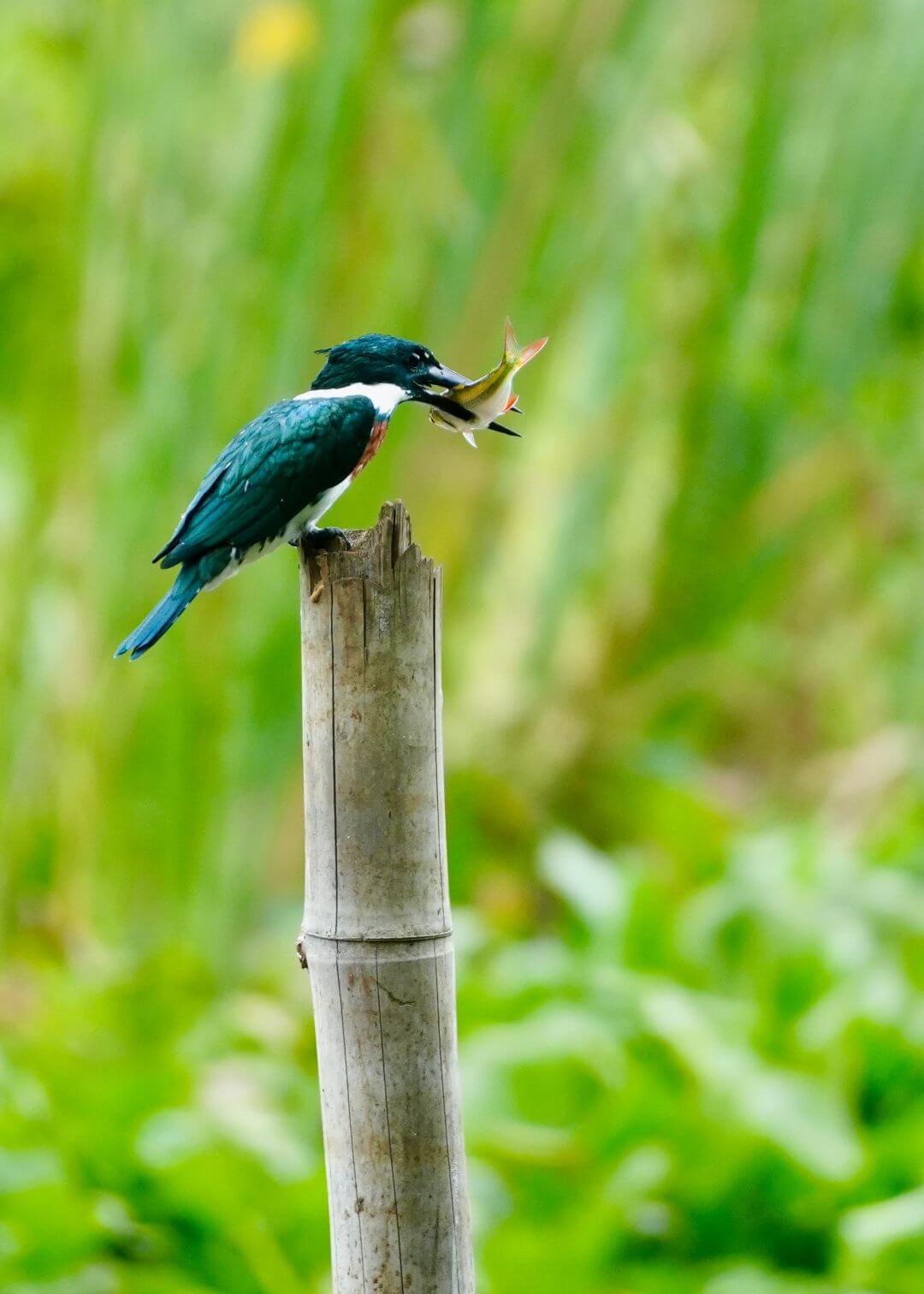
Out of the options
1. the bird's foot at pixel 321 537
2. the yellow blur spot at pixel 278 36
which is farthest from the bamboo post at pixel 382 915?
the yellow blur spot at pixel 278 36

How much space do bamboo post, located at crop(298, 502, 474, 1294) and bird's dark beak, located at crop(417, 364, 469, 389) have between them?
0.19 m

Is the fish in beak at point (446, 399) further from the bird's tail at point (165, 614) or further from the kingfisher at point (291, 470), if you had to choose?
the bird's tail at point (165, 614)

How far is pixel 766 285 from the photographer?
5.80 metres

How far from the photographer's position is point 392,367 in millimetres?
1467

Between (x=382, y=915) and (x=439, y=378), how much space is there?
0.50 m

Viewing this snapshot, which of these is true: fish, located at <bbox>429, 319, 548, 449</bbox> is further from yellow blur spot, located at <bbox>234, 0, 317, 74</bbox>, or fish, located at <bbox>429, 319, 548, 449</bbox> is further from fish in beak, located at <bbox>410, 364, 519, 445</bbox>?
yellow blur spot, located at <bbox>234, 0, 317, 74</bbox>

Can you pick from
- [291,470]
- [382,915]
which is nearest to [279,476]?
[291,470]

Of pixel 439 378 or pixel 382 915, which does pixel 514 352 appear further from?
pixel 382 915

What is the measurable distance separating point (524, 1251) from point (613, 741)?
10.7 ft

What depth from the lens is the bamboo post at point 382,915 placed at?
132 centimetres

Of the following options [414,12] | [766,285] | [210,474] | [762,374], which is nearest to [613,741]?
[762,374]

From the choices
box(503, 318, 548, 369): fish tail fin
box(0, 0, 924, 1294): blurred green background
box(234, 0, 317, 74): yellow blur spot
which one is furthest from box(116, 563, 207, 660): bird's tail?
box(234, 0, 317, 74): yellow blur spot

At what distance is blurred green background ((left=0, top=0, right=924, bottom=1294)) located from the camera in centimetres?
290

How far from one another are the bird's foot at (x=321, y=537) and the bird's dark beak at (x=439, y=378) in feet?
0.56
